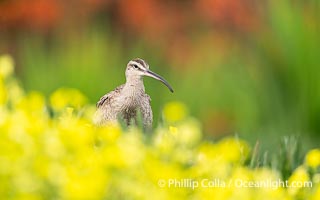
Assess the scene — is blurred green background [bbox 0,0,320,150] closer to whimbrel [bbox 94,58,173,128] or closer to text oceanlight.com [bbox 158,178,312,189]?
whimbrel [bbox 94,58,173,128]

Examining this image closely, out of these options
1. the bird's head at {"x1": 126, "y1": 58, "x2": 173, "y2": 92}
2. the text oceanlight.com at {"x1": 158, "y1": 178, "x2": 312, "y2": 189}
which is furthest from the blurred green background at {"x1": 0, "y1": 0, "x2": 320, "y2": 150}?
the text oceanlight.com at {"x1": 158, "y1": 178, "x2": 312, "y2": 189}

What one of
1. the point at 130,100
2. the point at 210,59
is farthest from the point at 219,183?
the point at 210,59

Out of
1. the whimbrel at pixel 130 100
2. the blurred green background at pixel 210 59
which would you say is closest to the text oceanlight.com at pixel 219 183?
the whimbrel at pixel 130 100

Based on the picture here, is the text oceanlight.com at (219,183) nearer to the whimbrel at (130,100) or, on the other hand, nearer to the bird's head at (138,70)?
the whimbrel at (130,100)

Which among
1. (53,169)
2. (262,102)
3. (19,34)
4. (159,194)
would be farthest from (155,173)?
(19,34)

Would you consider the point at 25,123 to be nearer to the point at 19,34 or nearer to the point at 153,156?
the point at 153,156

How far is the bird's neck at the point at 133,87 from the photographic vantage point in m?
5.46

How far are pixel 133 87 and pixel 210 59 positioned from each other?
10.3 feet

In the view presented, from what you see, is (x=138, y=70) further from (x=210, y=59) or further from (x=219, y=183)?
(x=210, y=59)

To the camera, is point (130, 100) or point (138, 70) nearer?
point (130, 100)

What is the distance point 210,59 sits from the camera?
8.54 m

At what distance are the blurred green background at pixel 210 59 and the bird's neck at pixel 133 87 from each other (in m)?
1.39

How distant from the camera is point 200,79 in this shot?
8086 mm

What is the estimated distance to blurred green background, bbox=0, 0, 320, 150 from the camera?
771cm
